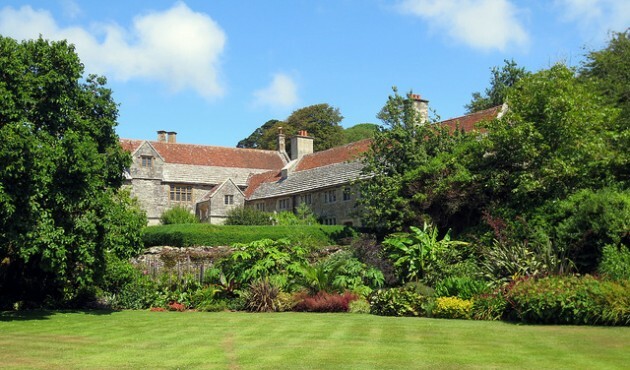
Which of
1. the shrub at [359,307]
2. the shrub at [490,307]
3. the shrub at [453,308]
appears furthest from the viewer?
the shrub at [359,307]

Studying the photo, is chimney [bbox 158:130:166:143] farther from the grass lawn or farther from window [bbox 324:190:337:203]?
the grass lawn


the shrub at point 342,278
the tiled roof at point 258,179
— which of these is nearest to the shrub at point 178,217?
the tiled roof at point 258,179

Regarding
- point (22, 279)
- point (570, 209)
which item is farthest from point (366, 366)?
point (22, 279)

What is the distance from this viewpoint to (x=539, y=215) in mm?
22688

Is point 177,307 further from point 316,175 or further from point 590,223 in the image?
point 316,175

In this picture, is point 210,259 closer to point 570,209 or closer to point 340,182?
point 570,209

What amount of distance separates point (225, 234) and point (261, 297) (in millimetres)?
12479

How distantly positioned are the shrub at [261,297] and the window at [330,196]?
26.0 metres

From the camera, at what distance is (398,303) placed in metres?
18.7

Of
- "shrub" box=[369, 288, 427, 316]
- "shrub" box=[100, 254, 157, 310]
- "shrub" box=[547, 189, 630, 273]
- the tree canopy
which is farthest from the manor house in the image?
"shrub" box=[369, 288, 427, 316]

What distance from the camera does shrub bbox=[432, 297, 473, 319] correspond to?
1725 cm

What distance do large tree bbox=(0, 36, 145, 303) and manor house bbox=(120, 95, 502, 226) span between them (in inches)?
1010

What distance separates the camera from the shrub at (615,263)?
16.9 metres

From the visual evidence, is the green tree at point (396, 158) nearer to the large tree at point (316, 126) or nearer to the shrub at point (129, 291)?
the shrub at point (129, 291)
